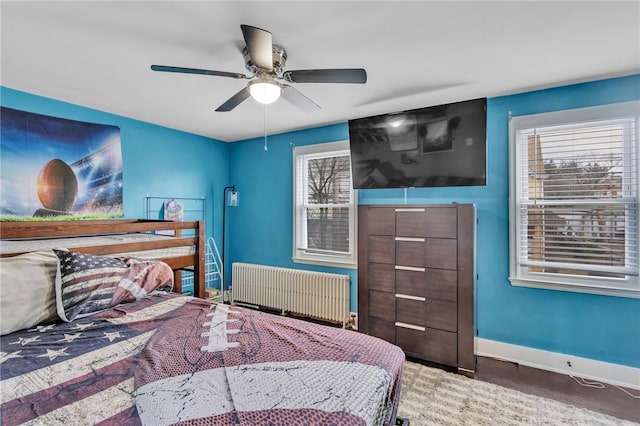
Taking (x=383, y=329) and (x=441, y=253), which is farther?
(x=383, y=329)

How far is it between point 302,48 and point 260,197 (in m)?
2.59

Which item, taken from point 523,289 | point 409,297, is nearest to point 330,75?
point 409,297

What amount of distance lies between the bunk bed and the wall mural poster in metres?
0.80

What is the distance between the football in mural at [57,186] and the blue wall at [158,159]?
465mm

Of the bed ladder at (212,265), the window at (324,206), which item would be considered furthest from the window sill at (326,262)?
the bed ladder at (212,265)

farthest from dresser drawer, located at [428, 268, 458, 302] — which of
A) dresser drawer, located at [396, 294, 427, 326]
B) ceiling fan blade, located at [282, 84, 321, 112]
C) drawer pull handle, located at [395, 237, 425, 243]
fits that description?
ceiling fan blade, located at [282, 84, 321, 112]

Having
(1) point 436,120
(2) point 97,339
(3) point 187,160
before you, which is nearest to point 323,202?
(1) point 436,120

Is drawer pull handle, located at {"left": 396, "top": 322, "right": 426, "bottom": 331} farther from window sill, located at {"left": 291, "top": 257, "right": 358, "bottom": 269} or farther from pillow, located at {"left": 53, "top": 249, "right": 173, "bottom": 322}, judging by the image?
→ pillow, located at {"left": 53, "top": 249, "right": 173, "bottom": 322}

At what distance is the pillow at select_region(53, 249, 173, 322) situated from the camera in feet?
5.58

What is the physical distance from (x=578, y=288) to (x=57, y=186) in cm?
463

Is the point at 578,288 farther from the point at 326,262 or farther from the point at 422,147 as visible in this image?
the point at 326,262

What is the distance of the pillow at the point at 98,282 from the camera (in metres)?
1.70

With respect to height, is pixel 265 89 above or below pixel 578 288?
above

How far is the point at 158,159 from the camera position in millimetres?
3629
